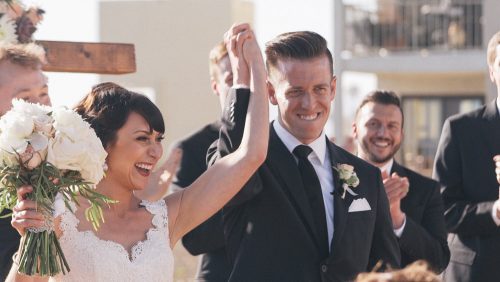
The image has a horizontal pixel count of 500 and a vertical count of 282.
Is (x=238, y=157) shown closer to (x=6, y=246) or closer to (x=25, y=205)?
(x=25, y=205)

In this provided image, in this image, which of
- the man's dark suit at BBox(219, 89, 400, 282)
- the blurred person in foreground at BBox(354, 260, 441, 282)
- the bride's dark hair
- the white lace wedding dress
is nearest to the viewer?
the blurred person in foreground at BBox(354, 260, 441, 282)

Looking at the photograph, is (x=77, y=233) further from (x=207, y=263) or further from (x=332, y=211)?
(x=207, y=263)

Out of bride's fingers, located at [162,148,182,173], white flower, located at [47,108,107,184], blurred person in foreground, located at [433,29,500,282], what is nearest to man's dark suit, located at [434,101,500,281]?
blurred person in foreground, located at [433,29,500,282]

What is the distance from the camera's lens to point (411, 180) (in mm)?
6914

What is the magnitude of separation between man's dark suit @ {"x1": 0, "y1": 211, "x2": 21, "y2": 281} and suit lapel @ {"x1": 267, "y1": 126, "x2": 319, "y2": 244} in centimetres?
114

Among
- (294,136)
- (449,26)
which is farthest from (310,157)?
(449,26)

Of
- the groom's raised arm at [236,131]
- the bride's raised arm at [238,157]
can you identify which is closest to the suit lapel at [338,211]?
the groom's raised arm at [236,131]

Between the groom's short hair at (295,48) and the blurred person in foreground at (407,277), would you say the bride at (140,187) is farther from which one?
the blurred person in foreground at (407,277)

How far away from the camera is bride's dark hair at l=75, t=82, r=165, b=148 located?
Answer: 494 cm

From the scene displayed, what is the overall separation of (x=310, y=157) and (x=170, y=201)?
2.20 feet

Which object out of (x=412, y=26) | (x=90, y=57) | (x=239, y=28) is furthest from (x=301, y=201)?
(x=412, y=26)

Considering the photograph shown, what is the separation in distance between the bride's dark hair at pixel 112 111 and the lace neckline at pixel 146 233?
337mm

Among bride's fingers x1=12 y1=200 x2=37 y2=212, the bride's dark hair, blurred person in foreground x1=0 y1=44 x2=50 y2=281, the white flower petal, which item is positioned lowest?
bride's fingers x1=12 y1=200 x2=37 y2=212

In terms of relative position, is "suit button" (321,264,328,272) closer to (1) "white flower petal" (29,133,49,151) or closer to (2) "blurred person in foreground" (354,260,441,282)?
(1) "white flower petal" (29,133,49,151)
